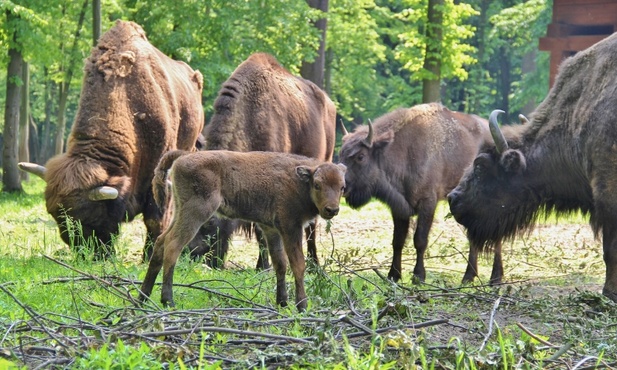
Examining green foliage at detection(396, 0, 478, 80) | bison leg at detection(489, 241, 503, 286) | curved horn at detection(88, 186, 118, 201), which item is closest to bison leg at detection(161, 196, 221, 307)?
curved horn at detection(88, 186, 118, 201)

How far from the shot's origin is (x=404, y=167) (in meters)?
10.8

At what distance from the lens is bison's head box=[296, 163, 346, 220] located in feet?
22.3

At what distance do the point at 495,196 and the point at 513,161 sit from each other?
1.25ft

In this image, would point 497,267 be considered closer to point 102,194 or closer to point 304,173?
point 304,173

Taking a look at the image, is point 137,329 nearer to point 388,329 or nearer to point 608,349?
point 388,329

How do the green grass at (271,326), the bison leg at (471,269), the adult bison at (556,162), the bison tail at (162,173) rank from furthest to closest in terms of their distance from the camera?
the bison leg at (471,269) → the adult bison at (556,162) → the bison tail at (162,173) → the green grass at (271,326)

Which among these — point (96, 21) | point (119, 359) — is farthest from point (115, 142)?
point (96, 21)

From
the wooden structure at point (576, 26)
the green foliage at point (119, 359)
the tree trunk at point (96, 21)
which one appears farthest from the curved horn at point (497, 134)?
the tree trunk at point (96, 21)

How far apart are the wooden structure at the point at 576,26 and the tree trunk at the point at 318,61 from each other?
193 inches

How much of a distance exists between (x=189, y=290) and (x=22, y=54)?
582 inches

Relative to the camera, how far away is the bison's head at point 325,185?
22.3 feet

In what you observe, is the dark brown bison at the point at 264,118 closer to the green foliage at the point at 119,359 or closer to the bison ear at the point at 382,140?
the bison ear at the point at 382,140

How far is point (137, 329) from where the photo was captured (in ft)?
17.8

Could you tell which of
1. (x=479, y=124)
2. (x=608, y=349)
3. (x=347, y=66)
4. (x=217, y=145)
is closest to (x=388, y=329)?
(x=608, y=349)
